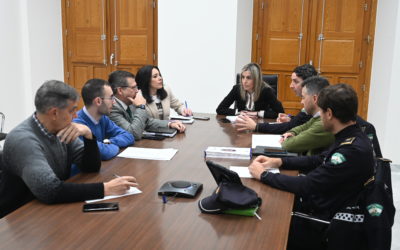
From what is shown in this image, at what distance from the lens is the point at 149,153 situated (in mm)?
2557

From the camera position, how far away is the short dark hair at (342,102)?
198cm

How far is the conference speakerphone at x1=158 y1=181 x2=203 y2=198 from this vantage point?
6.05 feet

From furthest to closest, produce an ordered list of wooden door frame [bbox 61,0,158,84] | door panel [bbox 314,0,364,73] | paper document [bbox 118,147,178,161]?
wooden door frame [bbox 61,0,158,84] → door panel [bbox 314,0,364,73] → paper document [bbox 118,147,178,161]

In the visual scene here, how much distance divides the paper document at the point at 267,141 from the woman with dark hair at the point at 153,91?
1.01 meters

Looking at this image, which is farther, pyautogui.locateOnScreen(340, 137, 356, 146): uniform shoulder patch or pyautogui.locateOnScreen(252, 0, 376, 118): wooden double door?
pyautogui.locateOnScreen(252, 0, 376, 118): wooden double door

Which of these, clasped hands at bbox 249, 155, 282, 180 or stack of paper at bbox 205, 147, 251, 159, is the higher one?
clasped hands at bbox 249, 155, 282, 180

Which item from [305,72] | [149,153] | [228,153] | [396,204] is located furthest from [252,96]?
[149,153]

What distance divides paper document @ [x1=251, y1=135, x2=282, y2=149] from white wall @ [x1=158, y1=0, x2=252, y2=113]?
274 centimetres

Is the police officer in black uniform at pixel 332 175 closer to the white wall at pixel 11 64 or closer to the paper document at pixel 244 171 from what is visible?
the paper document at pixel 244 171

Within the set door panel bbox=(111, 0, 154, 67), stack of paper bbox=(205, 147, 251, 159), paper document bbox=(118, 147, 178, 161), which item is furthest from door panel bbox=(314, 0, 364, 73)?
paper document bbox=(118, 147, 178, 161)

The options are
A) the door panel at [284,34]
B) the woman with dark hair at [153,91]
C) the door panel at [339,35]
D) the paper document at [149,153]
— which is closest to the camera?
the paper document at [149,153]

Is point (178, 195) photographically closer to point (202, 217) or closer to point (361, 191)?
point (202, 217)

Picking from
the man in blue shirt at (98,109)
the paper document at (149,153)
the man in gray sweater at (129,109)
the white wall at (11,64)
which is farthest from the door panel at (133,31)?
the paper document at (149,153)

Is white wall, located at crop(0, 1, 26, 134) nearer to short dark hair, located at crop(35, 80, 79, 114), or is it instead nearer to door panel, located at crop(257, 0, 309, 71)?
door panel, located at crop(257, 0, 309, 71)
